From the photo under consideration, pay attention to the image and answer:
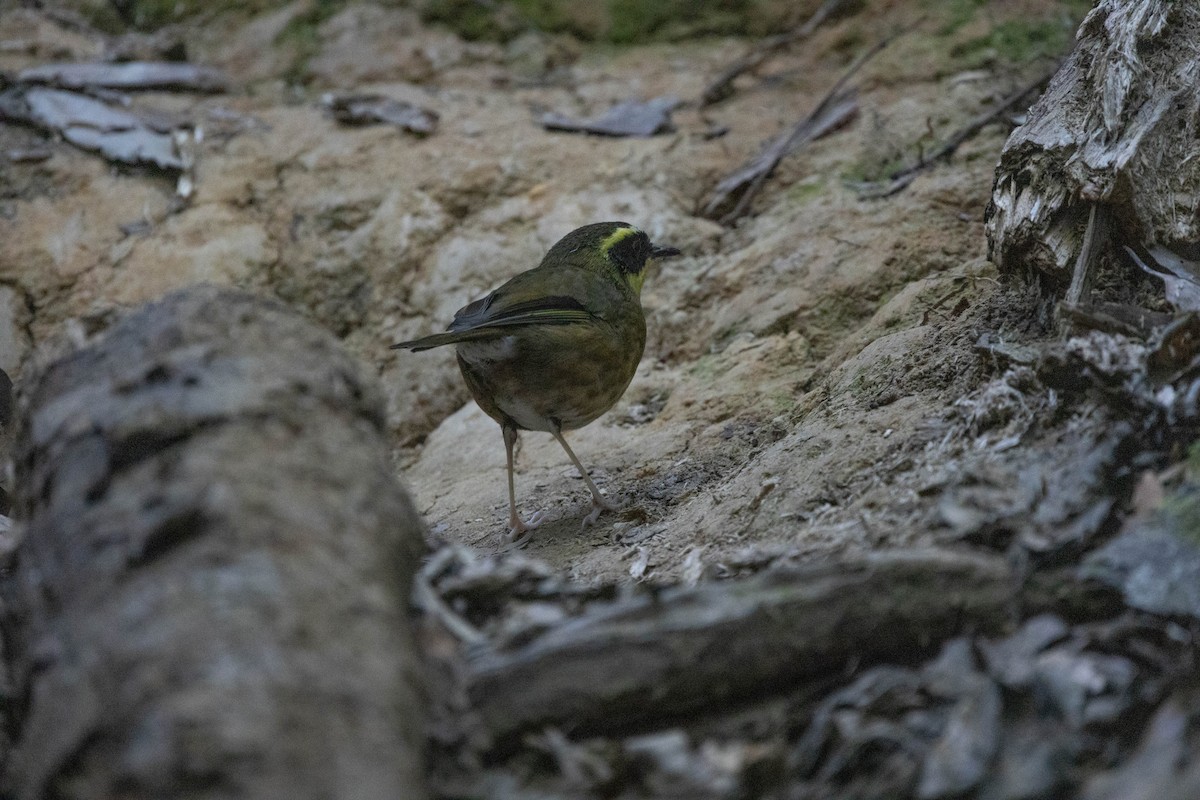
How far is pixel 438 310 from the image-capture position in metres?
6.55

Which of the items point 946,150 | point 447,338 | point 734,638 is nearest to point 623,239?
point 447,338

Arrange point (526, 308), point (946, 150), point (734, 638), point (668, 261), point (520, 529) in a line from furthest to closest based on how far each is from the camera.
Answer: point (668, 261) < point (946, 150) < point (526, 308) < point (520, 529) < point (734, 638)

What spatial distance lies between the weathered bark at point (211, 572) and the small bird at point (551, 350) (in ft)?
6.88

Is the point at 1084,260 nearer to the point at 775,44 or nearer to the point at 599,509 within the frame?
the point at 599,509

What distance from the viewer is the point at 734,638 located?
2430 mm

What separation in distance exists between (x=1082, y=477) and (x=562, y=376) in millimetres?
2707

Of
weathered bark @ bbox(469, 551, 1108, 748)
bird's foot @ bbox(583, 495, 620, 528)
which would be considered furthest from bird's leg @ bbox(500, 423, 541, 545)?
weathered bark @ bbox(469, 551, 1108, 748)

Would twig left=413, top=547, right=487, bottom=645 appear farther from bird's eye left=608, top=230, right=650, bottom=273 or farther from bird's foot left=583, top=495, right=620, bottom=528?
bird's eye left=608, top=230, right=650, bottom=273

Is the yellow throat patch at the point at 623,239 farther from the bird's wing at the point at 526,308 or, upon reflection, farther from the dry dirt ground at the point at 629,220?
the dry dirt ground at the point at 629,220

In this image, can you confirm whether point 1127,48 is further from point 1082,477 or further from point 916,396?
point 1082,477

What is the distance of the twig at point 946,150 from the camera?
606cm

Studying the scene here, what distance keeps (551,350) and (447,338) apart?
0.59 metres

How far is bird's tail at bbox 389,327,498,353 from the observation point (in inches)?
180

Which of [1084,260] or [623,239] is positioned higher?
[1084,260]
